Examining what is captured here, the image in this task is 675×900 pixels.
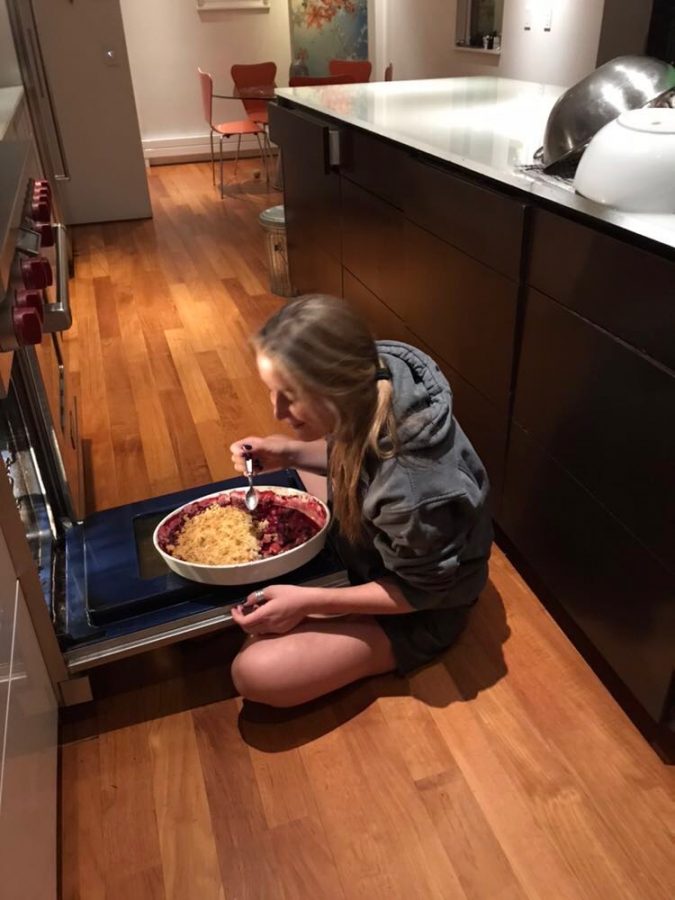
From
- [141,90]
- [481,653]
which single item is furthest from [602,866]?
[141,90]

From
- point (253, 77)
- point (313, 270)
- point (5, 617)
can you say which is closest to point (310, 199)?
point (313, 270)

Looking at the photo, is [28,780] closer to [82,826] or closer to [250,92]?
[82,826]

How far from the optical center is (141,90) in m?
5.53

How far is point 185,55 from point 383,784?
5.68m

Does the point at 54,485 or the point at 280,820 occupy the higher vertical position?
the point at 54,485

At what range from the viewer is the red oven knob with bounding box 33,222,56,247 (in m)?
1.26

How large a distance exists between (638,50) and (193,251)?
2140 mm

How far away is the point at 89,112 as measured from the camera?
4.00m

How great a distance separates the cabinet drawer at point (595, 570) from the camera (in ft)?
3.64

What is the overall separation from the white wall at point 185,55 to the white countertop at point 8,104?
290cm

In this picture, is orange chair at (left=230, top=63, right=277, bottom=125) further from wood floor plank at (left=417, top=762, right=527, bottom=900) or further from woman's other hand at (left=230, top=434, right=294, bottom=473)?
wood floor plank at (left=417, top=762, right=527, bottom=900)

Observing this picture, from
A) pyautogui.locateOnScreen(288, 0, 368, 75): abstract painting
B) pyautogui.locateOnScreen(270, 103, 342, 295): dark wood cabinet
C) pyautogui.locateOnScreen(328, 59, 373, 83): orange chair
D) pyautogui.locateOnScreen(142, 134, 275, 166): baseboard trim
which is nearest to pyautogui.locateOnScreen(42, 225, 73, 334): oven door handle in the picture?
pyautogui.locateOnScreen(270, 103, 342, 295): dark wood cabinet

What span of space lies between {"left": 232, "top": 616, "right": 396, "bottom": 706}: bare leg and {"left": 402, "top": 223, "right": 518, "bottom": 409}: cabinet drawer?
53 cm

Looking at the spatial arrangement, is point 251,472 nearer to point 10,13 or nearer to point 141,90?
point 10,13
